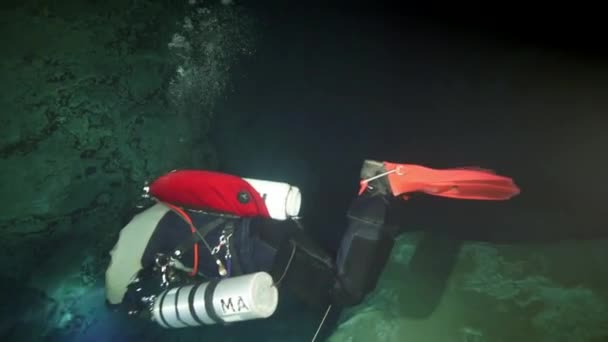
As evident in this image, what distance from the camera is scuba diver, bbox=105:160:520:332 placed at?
7.57 feet

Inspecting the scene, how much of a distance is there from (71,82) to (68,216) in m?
1.52

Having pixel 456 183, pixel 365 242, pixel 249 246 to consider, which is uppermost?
pixel 456 183

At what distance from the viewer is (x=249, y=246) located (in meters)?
2.59

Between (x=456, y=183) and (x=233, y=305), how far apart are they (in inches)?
69.5

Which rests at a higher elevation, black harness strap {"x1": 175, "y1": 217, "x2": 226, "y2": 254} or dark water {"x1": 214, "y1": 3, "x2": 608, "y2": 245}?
dark water {"x1": 214, "y1": 3, "x2": 608, "y2": 245}

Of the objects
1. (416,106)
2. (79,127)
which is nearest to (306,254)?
(79,127)

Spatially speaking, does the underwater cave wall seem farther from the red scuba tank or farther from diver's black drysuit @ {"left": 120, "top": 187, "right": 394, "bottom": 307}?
diver's black drysuit @ {"left": 120, "top": 187, "right": 394, "bottom": 307}

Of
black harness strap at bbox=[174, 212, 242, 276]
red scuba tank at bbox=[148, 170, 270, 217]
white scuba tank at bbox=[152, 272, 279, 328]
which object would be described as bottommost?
white scuba tank at bbox=[152, 272, 279, 328]

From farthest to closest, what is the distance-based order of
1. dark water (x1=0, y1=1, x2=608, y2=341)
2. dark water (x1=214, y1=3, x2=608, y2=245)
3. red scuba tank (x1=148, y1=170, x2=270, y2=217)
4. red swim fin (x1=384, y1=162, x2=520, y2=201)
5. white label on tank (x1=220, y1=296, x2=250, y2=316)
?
dark water (x1=214, y1=3, x2=608, y2=245), dark water (x1=0, y1=1, x2=608, y2=341), red scuba tank (x1=148, y1=170, x2=270, y2=217), red swim fin (x1=384, y1=162, x2=520, y2=201), white label on tank (x1=220, y1=296, x2=250, y2=316)

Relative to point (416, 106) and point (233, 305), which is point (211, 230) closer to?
point (233, 305)

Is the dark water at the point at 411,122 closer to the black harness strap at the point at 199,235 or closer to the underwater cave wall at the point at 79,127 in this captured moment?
the underwater cave wall at the point at 79,127

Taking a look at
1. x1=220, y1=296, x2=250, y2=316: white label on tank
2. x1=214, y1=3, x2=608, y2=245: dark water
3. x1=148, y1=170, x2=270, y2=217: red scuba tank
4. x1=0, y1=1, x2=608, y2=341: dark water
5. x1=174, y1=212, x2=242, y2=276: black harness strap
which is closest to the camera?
x1=220, y1=296, x2=250, y2=316: white label on tank

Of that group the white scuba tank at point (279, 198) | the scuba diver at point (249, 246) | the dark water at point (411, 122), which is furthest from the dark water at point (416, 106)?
the white scuba tank at point (279, 198)

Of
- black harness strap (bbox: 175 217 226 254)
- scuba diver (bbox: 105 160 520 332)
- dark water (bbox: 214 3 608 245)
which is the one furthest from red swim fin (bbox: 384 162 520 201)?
black harness strap (bbox: 175 217 226 254)
